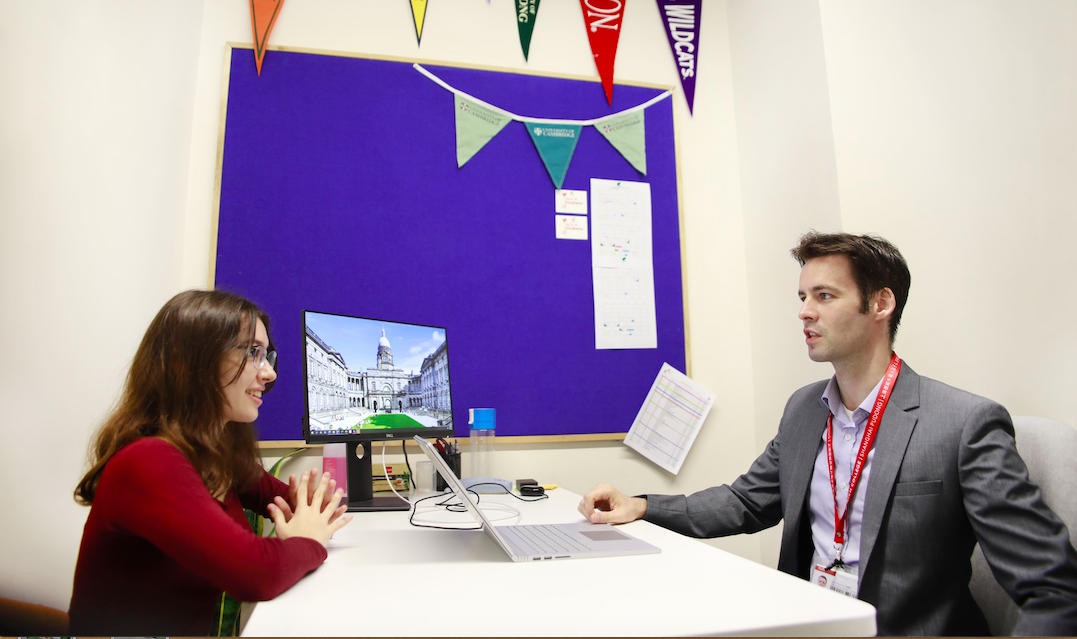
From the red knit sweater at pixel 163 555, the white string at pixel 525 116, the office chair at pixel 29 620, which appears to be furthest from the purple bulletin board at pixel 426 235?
the red knit sweater at pixel 163 555

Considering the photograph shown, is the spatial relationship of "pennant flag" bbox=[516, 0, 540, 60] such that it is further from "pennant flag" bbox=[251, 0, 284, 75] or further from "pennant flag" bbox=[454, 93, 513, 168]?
"pennant flag" bbox=[251, 0, 284, 75]

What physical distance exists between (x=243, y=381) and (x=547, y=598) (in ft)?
2.26

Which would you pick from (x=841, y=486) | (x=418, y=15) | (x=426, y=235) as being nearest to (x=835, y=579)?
(x=841, y=486)

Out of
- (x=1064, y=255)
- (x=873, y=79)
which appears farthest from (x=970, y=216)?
(x=873, y=79)

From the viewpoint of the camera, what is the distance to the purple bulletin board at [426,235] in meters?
2.16

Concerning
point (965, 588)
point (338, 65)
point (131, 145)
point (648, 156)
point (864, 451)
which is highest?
point (338, 65)

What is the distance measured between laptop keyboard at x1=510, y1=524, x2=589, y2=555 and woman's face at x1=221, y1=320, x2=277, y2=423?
566 millimetres

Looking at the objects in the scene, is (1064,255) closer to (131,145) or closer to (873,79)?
(873,79)

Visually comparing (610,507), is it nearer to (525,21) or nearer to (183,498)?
(183,498)

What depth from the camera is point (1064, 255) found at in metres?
1.46

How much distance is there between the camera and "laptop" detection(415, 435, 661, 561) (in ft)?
3.11

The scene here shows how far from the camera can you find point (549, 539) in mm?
1066

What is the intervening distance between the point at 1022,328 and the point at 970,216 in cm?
35

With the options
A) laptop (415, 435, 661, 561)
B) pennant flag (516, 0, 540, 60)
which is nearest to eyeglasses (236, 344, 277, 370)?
laptop (415, 435, 661, 561)
